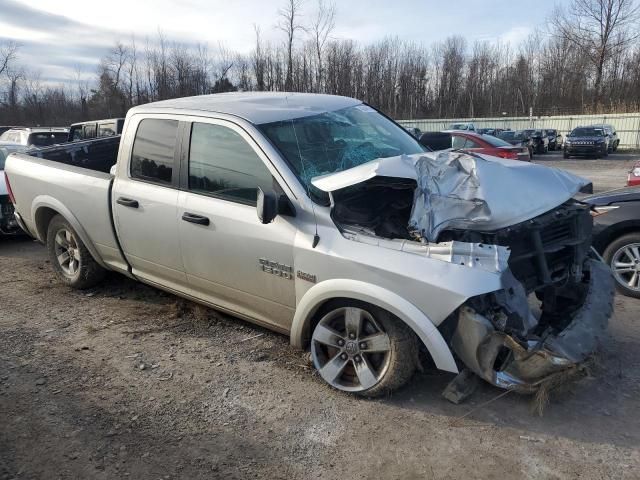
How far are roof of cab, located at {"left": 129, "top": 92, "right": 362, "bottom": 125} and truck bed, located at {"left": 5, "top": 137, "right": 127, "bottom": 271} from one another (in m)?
0.89

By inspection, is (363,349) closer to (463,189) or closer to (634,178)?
(463,189)

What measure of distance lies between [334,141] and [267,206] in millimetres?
1056

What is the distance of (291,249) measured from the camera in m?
3.38

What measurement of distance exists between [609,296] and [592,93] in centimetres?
5794

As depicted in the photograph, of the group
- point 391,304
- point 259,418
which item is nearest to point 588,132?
point 391,304

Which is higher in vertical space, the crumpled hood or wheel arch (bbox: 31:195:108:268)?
the crumpled hood

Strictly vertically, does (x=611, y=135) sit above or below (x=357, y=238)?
above

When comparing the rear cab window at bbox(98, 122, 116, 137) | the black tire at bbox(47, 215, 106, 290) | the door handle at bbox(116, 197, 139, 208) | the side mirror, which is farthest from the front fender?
the rear cab window at bbox(98, 122, 116, 137)

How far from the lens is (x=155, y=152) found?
14.1 feet

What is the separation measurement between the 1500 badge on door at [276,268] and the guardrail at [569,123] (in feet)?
127

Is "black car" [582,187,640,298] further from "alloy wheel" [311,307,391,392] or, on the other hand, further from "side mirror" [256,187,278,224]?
"side mirror" [256,187,278,224]

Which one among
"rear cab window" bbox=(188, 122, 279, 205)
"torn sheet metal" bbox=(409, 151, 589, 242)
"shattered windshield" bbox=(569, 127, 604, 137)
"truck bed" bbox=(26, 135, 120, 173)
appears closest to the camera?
"torn sheet metal" bbox=(409, 151, 589, 242)

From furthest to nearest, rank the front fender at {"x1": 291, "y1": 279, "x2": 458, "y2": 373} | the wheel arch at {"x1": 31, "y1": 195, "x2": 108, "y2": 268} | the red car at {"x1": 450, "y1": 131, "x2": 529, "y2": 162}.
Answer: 1. the red car at {"x1": 450, "y1": 131, "x2": 529, "y2": 162}
2. the wheel arch at {"x1": 31, "y1": 195, "x2": 108, "y2": 268}
3. the front fender at {"x1": 291, "y1": 279, "x2": 458, "y2": 373}

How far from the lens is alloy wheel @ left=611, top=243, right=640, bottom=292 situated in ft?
16.8
